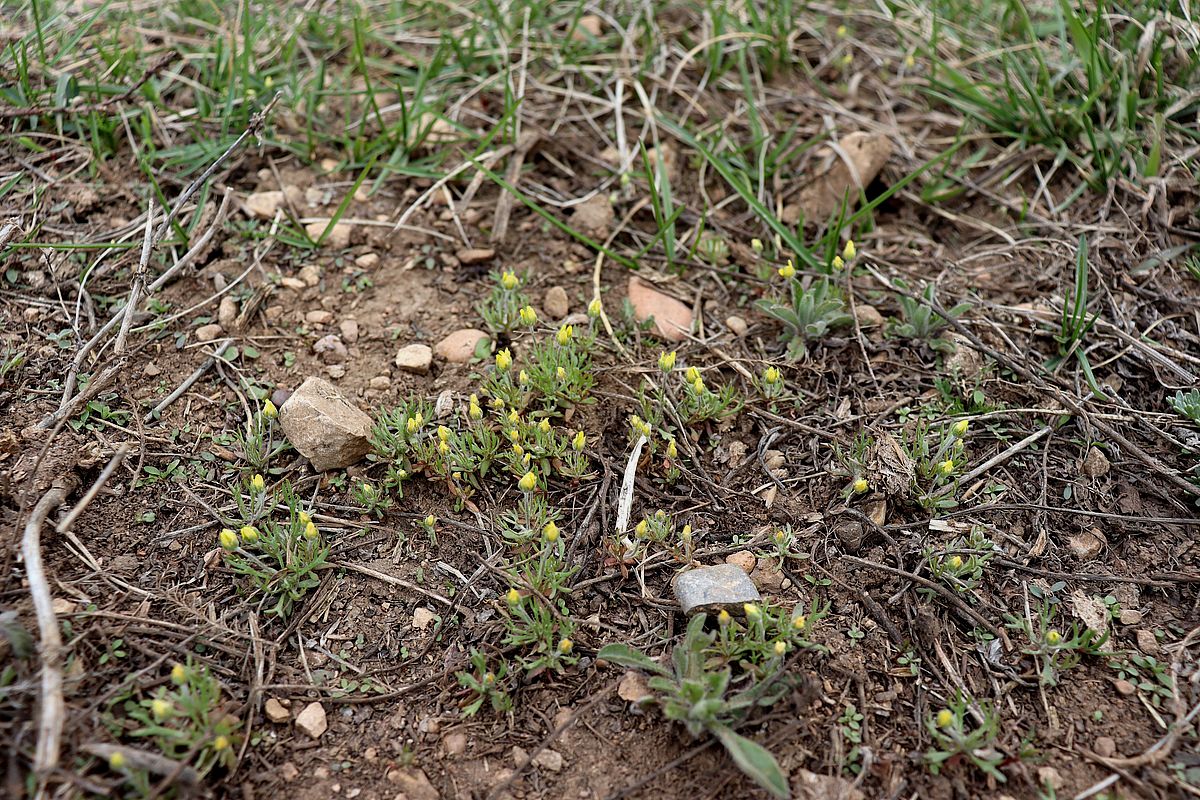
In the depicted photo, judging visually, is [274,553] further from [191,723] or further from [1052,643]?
[1052,643]

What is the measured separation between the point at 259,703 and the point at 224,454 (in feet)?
2.57

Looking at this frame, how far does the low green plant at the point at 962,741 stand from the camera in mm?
2027

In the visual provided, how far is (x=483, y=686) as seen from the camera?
2145 mm

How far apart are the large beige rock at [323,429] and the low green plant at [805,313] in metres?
1.34

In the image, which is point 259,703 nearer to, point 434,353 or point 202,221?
point 434,353

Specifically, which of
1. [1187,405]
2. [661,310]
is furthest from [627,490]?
[1187,405]

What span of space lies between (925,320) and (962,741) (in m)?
1.35

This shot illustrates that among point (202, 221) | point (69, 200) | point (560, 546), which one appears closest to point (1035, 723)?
point (560, 546)

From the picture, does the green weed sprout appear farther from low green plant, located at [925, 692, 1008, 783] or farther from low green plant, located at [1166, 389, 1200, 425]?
low green plant, located at [1166, 389, 1200, 425]

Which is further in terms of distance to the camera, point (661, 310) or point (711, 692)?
point (661, 310)

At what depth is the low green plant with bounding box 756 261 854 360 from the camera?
2.87m

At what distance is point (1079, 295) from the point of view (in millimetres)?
2809

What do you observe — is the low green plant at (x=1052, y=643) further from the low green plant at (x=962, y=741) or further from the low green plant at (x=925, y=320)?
the low green plant at (x=925, y=320)

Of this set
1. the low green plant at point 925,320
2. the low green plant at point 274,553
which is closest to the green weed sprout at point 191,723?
the low green plant at point 274,553
